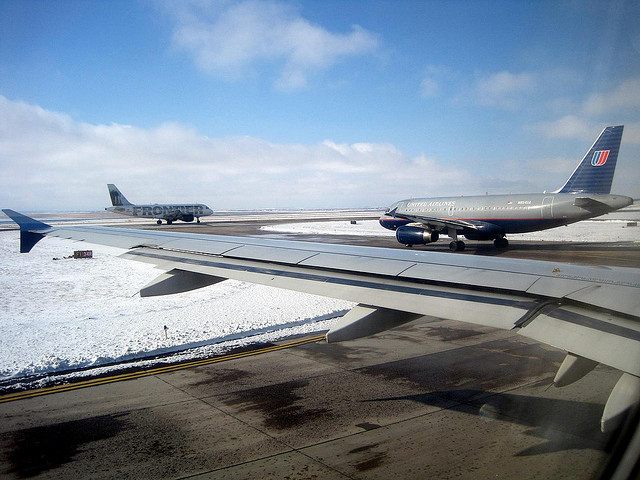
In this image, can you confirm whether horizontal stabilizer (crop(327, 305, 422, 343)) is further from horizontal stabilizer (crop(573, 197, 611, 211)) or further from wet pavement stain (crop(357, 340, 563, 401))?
horizontal stabilizer (crop(573, 197, 611, 211))

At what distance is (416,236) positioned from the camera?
28500 mm

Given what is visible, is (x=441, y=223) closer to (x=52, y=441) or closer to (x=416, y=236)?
(x=416, y=236)

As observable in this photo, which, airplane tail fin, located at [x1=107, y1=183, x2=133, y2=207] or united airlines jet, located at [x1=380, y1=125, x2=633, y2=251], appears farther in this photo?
airplane tail fin, located at [x1=107, y1=183, x2=133, y2=207]

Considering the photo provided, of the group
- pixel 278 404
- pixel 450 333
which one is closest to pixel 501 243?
pixel 450 333

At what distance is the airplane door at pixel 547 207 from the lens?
84.0 ft

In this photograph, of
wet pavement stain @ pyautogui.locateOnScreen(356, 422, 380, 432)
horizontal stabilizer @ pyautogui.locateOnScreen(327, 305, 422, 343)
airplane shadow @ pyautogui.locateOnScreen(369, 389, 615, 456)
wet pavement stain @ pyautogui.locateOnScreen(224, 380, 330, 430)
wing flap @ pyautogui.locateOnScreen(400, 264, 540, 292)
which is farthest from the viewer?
wet pavement stain @ pyautogui.locateOnScreen(224, 380, 330, 430)

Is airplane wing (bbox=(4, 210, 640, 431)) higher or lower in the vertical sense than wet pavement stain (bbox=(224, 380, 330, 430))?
higher

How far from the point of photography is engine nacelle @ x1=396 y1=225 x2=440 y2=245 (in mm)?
28145

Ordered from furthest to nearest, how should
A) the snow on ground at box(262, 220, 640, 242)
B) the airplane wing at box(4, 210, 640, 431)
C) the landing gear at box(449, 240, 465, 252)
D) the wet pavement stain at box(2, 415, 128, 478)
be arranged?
1. the snow on ground at box(262, 220, 640, 242)
2. the landing gear at box(449, 240, 465, 252)
3. the wet pavement stain at box(2, 415, 128, 478)
4. the airplane wing at box(4, 210, 640, 431)

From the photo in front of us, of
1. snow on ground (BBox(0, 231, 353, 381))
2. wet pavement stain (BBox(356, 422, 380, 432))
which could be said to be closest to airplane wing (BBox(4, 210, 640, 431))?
wet pavement stain (BBox(356, 422, 380, 432))

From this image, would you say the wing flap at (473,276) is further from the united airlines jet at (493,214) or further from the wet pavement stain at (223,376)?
the united airlines jet at (493,214)

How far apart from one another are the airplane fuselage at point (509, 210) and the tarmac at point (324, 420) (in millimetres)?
17001

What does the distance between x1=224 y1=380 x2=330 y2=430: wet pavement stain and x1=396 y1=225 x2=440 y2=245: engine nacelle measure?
21.3m

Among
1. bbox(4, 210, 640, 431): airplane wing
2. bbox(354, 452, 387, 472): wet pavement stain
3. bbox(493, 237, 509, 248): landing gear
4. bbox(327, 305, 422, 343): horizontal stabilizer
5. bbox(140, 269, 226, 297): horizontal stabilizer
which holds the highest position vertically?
bbox(4, 210, 640, 431): airplane wing
